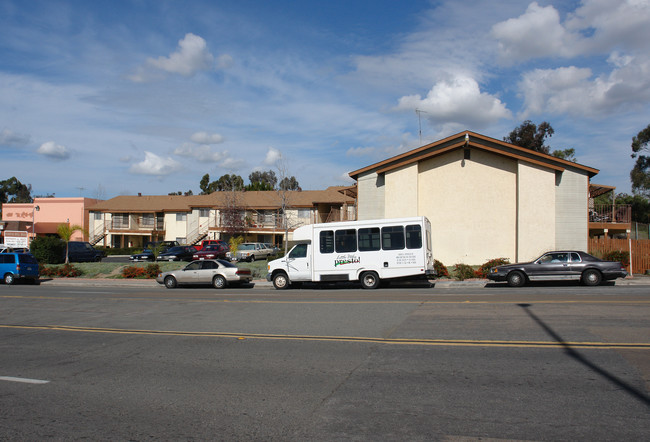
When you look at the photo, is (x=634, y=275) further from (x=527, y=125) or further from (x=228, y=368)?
(x=527, y=125)

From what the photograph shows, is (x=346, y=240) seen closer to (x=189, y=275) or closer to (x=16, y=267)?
(x=189, y=275)

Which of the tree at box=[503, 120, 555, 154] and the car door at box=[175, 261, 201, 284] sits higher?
the tree at box=[503, 120, 555, 154]

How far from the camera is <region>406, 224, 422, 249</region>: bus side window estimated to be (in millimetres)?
20469

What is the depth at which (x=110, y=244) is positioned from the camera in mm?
63562

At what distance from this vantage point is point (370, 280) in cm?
2109

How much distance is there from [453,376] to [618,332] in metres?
4.62

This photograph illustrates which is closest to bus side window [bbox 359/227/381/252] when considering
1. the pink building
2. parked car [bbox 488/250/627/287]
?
parked car [bbox 488/250/627/287]

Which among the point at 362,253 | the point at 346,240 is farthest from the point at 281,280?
the point at 362,253

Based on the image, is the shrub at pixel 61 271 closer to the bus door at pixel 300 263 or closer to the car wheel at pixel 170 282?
the car wheel at pixel 170 282

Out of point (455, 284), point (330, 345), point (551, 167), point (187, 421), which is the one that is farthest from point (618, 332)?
point (551, 167)

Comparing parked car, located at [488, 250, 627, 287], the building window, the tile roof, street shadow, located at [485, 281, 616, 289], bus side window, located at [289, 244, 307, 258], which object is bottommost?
street shadow, located at [485, 281, 616, 289]

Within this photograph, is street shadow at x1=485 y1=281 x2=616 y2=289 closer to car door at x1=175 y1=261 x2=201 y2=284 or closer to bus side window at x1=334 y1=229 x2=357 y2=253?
bus side window at x1=334 y1=229 x2=357 y2=253

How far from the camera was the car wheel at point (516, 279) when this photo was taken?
20281 millimetres

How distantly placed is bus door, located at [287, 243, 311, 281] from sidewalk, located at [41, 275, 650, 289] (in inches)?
121
